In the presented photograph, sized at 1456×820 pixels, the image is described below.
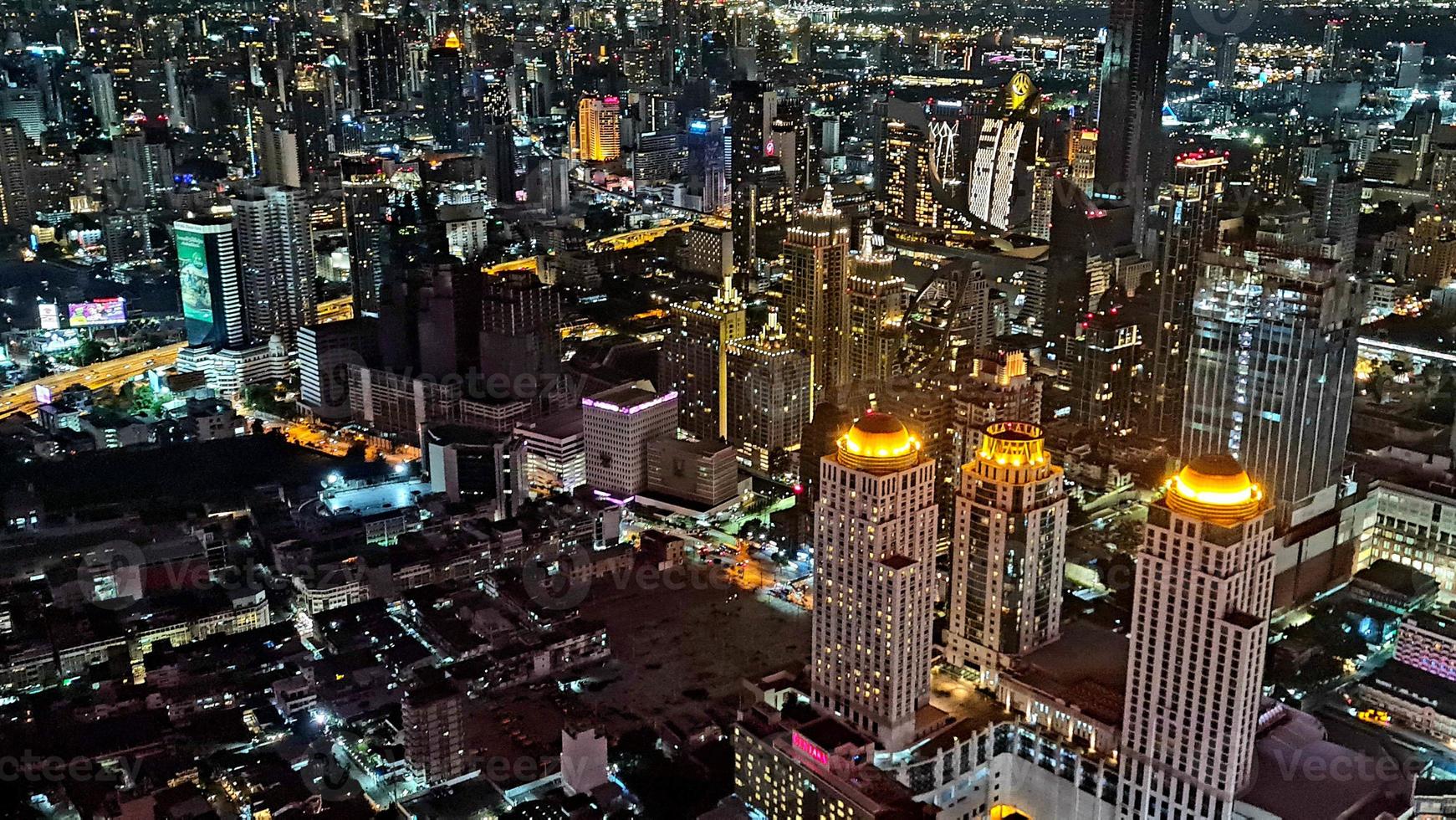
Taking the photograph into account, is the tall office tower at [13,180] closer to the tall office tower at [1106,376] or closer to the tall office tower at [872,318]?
the tall office tower at [872,318]

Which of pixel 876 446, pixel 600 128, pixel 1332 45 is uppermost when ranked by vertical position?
pixel 1332 45

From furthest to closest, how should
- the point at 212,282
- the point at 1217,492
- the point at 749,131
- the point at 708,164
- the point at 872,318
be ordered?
the point at 708,164
the point at 749,131
the point at 212,282
the point at 872,318
the point at 1217,492

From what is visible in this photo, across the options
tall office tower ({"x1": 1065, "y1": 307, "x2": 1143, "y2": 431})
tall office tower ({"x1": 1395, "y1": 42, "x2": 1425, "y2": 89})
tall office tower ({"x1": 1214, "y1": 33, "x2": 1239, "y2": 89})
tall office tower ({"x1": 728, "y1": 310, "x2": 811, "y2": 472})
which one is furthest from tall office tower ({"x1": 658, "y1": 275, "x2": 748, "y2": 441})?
tall office tower ({"x1": 1395, "y1": 42, "x2": 1425, "y2": 89})

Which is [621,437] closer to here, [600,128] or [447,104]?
[600,128]

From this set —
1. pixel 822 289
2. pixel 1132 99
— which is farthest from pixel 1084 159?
pixel 822 289

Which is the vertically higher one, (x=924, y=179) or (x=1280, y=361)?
(x=924, y=179)

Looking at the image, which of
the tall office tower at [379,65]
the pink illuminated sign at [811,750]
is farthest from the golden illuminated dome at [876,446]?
the tall office tower at [379,65]
